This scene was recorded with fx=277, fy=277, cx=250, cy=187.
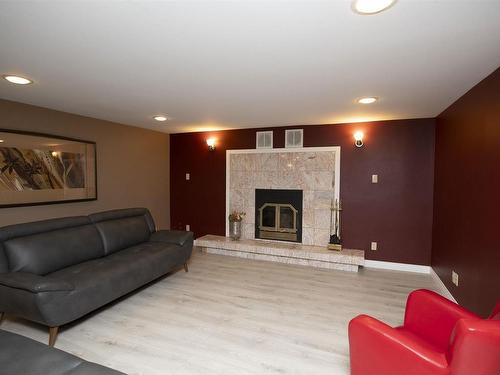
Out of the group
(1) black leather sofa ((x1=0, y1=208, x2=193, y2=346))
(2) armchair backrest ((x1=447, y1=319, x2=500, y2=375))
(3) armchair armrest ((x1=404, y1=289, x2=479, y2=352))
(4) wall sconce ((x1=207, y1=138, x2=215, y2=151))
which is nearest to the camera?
(2) armchair backrest ((x1=447, y1=319, x2=500, y2=375))

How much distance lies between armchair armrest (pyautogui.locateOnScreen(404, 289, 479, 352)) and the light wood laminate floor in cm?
59

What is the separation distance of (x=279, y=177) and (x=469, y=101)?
279cm

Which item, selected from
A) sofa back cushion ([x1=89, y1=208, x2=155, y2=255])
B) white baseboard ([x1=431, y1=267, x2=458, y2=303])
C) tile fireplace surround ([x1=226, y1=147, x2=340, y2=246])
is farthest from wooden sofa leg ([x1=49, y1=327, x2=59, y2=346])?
white baseboard ([x1=431, y1=267, x2=458, y2=303])

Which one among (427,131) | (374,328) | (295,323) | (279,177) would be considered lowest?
(295,323)

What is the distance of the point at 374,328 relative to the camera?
62.8 inches

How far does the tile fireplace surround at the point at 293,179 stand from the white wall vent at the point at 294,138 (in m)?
0.09

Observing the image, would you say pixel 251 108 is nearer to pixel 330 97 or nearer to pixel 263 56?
pixel 330 97

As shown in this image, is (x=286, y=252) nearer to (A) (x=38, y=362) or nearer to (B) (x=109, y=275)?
(B) (x=109, y=275)

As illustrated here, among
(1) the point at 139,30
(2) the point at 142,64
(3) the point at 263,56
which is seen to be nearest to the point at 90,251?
(2) the point at 142,64

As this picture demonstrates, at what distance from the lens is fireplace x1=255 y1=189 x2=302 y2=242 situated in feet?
15.7

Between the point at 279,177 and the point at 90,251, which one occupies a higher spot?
the point at 279,177

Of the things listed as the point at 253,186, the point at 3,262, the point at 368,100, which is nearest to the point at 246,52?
the point at 368,100

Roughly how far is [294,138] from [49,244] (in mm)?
3665

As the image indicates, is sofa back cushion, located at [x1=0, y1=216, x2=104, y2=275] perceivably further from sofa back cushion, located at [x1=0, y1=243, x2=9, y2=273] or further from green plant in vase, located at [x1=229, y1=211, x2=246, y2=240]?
green plant in vase, located at [x1=229, y1=211, x2=246, y2=240]
